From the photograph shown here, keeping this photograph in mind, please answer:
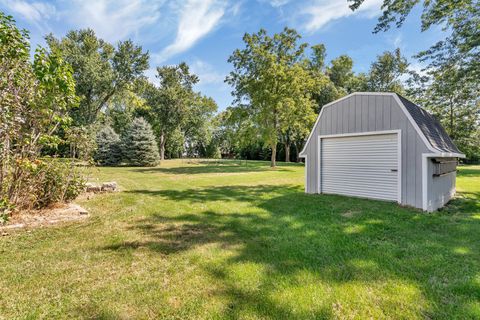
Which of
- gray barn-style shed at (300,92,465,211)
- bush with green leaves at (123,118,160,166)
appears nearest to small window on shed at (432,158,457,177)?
gray barn-style shed at (300,92,465,211)

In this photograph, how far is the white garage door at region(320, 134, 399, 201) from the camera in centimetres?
617

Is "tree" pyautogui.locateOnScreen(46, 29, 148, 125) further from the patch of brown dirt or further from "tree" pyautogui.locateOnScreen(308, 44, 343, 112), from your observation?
the patch of brown dirt

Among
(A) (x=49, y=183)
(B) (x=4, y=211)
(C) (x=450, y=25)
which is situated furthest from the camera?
(C) (x=450, y=25)

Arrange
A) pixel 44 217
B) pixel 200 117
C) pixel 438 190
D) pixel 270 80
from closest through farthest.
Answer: pixel 44 217 → pixel 438 190 → pixel 270 80 → pixel 200 117

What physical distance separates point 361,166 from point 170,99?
2361 cm

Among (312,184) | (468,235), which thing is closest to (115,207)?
(312,184)

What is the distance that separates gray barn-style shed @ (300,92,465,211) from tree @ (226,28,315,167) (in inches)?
397

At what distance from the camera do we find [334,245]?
3.45 m

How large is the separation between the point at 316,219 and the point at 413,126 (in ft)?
Answer: 11.4

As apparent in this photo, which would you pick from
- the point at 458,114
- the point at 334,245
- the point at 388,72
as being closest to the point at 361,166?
the point at 334,245

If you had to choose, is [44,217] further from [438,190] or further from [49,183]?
[438,190]

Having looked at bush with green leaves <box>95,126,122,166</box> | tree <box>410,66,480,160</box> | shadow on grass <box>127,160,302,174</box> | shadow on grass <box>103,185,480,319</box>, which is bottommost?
shadow on grass <box>103,185,480,319</box>

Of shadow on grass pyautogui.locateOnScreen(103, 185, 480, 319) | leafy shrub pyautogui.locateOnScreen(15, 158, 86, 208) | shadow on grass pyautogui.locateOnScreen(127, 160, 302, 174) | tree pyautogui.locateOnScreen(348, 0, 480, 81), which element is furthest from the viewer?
shadow on grass pyautogui.locateOnScreen(127, 160, 302, 174)

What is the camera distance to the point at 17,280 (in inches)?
98.4
